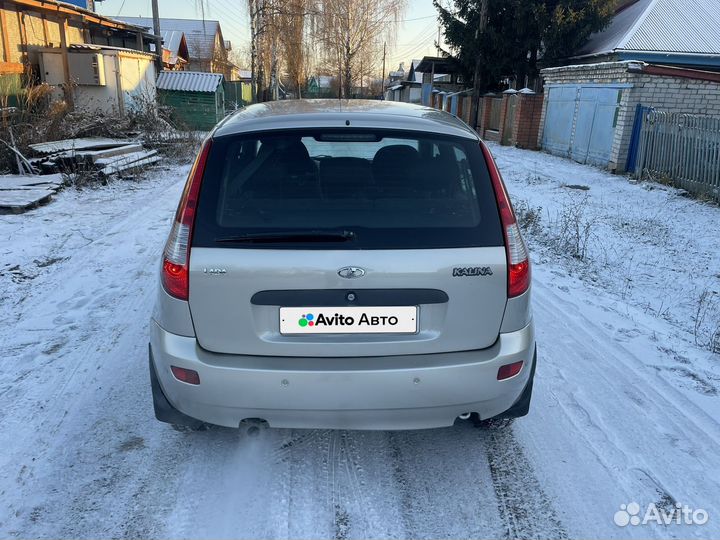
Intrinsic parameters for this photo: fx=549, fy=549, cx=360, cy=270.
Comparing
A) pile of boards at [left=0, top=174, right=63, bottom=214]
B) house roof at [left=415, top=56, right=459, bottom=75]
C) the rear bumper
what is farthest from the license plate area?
house roof at [left=415, top=56, right=459, bottom=75]

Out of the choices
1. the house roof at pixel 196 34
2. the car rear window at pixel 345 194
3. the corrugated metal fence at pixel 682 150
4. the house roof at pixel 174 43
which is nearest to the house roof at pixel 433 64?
the house roof at pixel 174 43

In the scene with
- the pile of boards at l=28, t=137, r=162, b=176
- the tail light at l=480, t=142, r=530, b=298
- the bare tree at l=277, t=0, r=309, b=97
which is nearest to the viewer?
the tail light at l=480, t=142, r=530, b=298

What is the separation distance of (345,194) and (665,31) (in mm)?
25250

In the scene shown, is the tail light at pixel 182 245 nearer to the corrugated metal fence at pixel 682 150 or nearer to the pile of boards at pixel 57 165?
the pile of boards at pixel 57 165

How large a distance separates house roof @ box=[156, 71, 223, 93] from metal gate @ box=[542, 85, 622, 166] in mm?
14196

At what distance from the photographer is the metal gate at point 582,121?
14312 mm

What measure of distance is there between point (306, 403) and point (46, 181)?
362 inches

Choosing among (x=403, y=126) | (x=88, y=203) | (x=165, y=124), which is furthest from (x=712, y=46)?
(x=403, y=126)

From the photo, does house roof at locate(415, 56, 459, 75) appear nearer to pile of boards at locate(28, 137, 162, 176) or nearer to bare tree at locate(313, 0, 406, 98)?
bare tree at locate(313, 0, 406, 98)

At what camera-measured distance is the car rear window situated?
7.70 feet

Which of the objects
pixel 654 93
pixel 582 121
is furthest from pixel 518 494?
pixel 582 121

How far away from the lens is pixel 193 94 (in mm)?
24328

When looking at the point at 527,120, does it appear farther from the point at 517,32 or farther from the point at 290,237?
the point at 290,237

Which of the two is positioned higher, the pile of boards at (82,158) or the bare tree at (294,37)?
the bare tree at (294,37)
